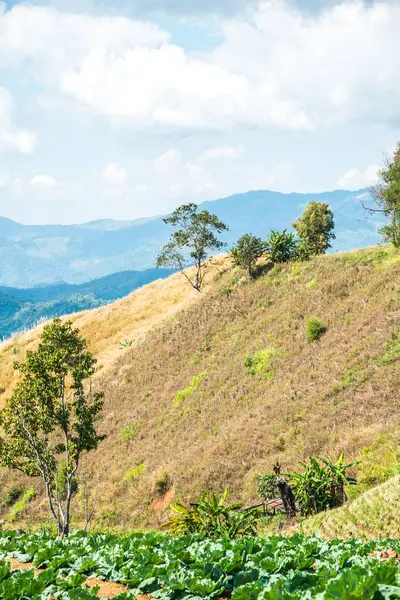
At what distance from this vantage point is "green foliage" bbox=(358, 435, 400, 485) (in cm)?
1373

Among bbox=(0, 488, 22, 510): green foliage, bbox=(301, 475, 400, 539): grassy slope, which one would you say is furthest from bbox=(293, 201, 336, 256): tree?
bbox=(301, 475, 400, 539): grassy slope

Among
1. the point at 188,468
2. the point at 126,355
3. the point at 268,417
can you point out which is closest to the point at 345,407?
the point at 268,417

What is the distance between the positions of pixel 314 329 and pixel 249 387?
4.83 m

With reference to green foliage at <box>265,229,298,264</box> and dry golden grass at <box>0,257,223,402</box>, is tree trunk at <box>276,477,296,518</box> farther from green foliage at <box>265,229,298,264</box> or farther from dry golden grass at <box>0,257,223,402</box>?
dry golden grass at <box>0,257,223,402</box>

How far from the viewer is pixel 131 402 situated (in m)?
33.8

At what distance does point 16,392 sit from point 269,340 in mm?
15871

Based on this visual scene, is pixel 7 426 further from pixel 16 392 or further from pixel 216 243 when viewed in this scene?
pixel 216 243

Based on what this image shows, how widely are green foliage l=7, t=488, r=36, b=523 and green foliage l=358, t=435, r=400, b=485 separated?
69.0 ft

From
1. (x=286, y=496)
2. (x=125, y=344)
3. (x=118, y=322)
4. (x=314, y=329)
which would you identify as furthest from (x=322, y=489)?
(x=118, y=322)

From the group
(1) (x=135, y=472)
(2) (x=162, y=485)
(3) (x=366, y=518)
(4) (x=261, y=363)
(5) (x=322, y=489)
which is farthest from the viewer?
(4) (x=261, y=363)

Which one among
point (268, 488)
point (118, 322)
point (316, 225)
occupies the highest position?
point (316, 225)

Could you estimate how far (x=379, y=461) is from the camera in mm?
14578

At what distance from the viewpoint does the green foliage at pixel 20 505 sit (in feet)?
91.2

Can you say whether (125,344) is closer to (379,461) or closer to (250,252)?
(250,252)
